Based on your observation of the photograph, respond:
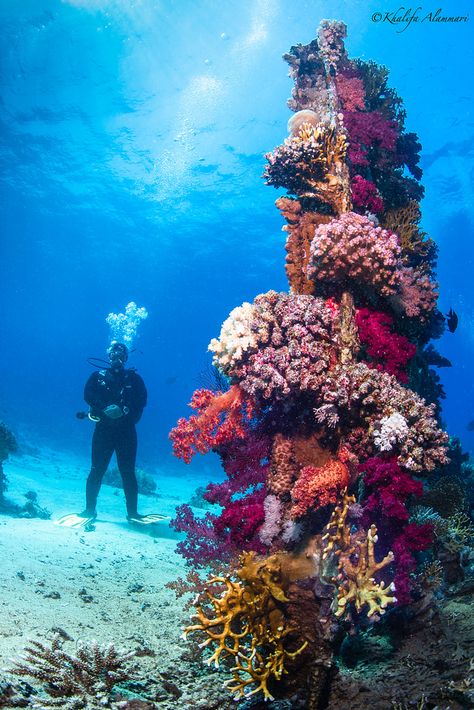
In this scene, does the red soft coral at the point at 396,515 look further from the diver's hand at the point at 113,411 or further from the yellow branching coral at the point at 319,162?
the diver's hand at the point at 113,411

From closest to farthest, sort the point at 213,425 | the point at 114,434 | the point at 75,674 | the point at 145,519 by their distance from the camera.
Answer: the point at 75,674, the point at 213,425, the point at 145,519, the point at 114,434

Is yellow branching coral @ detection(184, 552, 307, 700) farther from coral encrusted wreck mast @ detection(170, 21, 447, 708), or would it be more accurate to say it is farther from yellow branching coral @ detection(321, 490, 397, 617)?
yellow branching coral @ detection(321, 490, 397, 617)

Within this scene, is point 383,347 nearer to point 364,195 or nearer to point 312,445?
point 312,445

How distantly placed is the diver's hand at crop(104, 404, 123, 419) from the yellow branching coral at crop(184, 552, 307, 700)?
23.9ft

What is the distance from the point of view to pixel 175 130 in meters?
30.8

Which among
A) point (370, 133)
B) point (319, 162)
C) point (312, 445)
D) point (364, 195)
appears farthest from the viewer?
point (370, 133)

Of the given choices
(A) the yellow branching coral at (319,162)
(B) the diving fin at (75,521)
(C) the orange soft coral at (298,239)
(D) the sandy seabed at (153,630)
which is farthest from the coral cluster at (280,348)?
(B) the diving fin at (75,521)

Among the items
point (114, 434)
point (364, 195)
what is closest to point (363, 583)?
point (364, 195)

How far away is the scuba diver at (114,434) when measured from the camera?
33.8 feet

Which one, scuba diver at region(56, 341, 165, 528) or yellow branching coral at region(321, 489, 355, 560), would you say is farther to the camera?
scuba diver at region(56, 341, 165, 528)

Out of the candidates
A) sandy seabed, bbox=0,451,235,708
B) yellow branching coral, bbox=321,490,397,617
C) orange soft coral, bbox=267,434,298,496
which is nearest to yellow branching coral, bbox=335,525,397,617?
yellow branching coral, bbox=321,490,397,617

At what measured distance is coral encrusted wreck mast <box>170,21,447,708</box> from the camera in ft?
10.3

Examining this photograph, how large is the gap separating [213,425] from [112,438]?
699 cm

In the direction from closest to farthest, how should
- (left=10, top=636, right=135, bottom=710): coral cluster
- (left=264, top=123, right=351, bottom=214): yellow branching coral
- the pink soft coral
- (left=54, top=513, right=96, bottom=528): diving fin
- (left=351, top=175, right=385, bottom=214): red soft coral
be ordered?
(left=10, top=636, right=135, bottom=710): coral cluster → the pink soft coral → (left=264, top=123, right=351, bottom=214): yellow branching coral → (left=351, top=175, right=385, bottom=214): red soft coral → (left=54, top=513, right=96, bottom=528): diving fin
